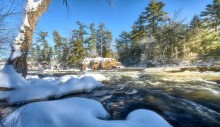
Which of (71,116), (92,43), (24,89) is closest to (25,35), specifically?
(24,89)

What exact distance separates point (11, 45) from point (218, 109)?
5.88m

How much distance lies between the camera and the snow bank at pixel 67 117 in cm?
237

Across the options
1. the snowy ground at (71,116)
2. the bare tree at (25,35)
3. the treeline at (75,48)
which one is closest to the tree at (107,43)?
the treeline at (75,48)

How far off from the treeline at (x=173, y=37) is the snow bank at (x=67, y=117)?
95.5 ft

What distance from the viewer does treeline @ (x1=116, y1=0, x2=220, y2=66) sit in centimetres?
3008

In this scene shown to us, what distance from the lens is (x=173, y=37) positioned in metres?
33.1

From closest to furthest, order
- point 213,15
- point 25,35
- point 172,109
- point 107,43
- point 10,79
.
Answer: point 172,109
point 10,79
point 25,35
point 213,15
point 107,43

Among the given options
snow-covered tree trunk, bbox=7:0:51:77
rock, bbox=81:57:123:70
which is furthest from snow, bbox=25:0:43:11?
rock, bbox=81:57:123:70

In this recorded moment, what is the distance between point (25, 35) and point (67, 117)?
4.07m

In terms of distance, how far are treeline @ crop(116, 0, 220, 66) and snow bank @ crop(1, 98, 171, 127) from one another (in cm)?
2910

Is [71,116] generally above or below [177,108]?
above

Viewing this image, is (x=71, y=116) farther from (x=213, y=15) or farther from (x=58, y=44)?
(x=58, y=44)

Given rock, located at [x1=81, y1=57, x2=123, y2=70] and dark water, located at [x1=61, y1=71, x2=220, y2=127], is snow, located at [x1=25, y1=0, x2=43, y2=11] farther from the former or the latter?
rock, located at [x1=81, y1=57, x2=123, y2=70]

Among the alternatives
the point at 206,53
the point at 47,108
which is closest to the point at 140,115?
the point at 47,108
